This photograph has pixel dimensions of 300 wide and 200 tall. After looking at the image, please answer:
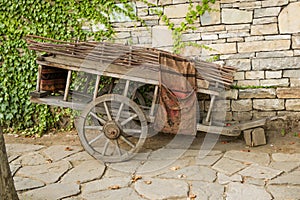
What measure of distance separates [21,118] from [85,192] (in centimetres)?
245

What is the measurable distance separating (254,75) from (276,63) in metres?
0.30

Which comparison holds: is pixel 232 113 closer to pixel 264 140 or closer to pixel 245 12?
pixel 264 140

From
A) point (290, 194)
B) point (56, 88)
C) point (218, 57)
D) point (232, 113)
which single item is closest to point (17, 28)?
point (56, 88)

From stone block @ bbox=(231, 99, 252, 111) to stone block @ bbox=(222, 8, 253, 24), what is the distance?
39.7 inches

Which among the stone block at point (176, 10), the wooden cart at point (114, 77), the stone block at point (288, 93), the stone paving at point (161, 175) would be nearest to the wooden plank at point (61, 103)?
the wooden cart at point (114, 77)

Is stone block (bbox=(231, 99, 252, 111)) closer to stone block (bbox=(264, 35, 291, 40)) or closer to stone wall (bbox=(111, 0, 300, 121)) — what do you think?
stone wall (bbox=(111, 0, 300, 121))

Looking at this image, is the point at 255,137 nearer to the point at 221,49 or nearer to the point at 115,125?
the point at 221,49

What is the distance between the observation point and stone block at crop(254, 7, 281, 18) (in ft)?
14.8

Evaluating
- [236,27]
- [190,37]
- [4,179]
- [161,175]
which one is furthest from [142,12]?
[4,179]

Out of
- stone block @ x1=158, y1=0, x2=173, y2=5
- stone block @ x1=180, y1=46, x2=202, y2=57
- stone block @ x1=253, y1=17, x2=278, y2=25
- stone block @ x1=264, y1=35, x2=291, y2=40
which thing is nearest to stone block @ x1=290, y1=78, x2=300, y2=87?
stone block @ x1=264, y1=35, x2=291, y2=40

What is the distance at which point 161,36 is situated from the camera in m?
4.88

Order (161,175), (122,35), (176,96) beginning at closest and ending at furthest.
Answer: (161,175), (176,96), (122,35)

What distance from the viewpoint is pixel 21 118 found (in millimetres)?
5379

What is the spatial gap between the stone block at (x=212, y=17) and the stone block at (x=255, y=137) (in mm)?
1433
